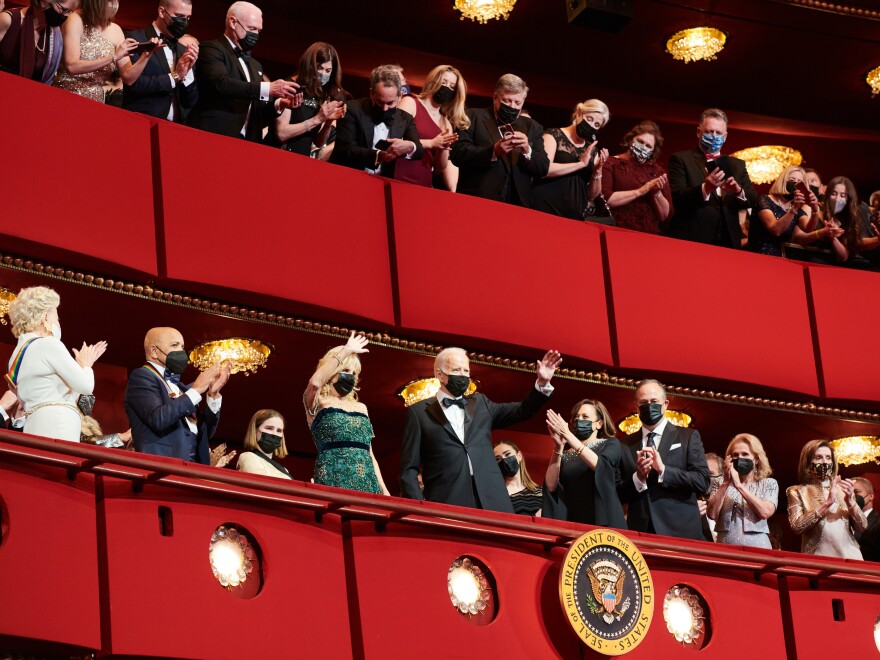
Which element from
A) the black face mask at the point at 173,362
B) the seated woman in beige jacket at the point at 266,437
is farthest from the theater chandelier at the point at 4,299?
the seated woman in beige jacket at the point at 266,437

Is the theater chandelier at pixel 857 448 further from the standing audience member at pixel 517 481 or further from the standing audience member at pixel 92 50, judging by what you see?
the standing audience member at pixel 92 50

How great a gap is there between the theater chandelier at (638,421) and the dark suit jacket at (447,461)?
281 cm

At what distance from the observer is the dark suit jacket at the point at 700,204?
9328 mm

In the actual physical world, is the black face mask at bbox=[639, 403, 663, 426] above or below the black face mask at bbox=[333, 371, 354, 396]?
below

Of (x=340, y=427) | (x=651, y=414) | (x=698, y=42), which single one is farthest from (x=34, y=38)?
(x=698, y=42)

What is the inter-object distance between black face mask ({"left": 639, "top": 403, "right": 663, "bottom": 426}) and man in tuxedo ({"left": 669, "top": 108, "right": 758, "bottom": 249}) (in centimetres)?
189

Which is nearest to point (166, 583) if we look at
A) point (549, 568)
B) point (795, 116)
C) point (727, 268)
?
point (549, 568)

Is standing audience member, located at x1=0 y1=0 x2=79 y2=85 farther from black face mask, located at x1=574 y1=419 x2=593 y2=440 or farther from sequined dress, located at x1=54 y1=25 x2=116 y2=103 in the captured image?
black face mask, located at x1=574 y1=419 x2=593 y2=440

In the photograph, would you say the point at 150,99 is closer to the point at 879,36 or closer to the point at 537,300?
the point at 537,300

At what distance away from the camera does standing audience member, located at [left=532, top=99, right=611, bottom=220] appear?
8.71m

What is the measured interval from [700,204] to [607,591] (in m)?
3.21

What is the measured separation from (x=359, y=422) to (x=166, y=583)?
4.28 ft

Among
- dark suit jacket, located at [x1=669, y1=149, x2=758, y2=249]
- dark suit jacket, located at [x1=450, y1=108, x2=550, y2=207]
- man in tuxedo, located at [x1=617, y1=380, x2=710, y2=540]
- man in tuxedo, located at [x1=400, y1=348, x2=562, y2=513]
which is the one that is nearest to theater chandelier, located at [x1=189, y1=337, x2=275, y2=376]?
dark suit jacket, located at [x1=450, y1=108, x2=550, y2=207]

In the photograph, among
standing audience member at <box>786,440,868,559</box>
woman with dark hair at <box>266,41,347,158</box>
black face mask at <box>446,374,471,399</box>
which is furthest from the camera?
woman with dark hair at <box>266,41,347,158</box>
